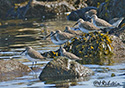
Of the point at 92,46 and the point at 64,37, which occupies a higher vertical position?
the point at 64,37

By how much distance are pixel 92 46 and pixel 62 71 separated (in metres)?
4.22

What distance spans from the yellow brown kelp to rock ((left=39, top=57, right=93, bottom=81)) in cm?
303

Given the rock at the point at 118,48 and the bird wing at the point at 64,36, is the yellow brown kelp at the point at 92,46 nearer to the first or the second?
the rock at the point at 118,48

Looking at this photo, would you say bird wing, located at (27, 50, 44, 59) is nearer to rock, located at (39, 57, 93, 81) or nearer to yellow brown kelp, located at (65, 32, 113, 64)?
rock, located at (39, 57, 93, 81)

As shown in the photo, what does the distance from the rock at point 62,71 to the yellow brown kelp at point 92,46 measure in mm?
3032

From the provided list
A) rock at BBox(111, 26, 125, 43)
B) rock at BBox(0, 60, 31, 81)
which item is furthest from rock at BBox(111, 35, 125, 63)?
rock at BBox(0, 60, 31, 81)

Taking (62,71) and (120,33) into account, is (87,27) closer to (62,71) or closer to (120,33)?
(120,33)

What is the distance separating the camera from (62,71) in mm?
10406

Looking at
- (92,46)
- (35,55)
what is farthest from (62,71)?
(92,46)

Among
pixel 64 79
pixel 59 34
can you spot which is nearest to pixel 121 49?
pixel 59 34

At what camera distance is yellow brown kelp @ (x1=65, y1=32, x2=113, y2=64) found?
14.0 metres

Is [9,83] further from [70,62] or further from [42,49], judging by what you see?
[42,49]

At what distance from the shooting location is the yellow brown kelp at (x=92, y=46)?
45.9 ft

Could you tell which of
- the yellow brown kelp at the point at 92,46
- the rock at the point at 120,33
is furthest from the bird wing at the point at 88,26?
the rock at the point at 120,33
